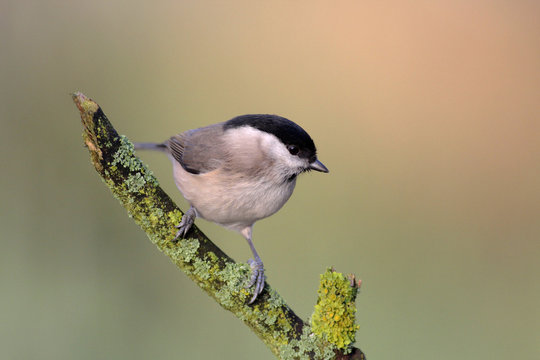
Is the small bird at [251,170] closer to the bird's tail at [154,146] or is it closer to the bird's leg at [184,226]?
the bird's leg at [184,226]

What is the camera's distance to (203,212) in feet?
4.86

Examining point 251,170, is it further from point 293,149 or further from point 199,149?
point 199,149

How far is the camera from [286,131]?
1395 mm

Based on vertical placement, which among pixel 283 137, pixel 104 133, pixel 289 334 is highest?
pixel 283 137

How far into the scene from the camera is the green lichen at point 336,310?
1095 mm

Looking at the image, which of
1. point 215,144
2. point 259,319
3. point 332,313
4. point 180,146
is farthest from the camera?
point 180,146

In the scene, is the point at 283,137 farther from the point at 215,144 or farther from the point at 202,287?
the point at 202,287

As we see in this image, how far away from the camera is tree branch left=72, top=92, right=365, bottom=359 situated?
114 cm

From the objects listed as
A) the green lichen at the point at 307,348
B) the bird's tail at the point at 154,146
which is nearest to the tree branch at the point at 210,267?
the green lichen at the point at 307,348

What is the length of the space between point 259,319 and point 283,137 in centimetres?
53

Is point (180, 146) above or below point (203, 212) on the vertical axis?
above

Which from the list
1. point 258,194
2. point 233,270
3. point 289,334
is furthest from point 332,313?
point 258,194

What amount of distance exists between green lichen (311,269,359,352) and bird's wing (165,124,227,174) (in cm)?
59

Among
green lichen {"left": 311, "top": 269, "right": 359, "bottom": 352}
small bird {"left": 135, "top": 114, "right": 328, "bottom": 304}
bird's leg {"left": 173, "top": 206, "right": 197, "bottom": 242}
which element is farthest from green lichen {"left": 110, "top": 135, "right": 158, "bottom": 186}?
green lichen {"left": 311, "top": 269, "right": 359, "bottom": 352}
